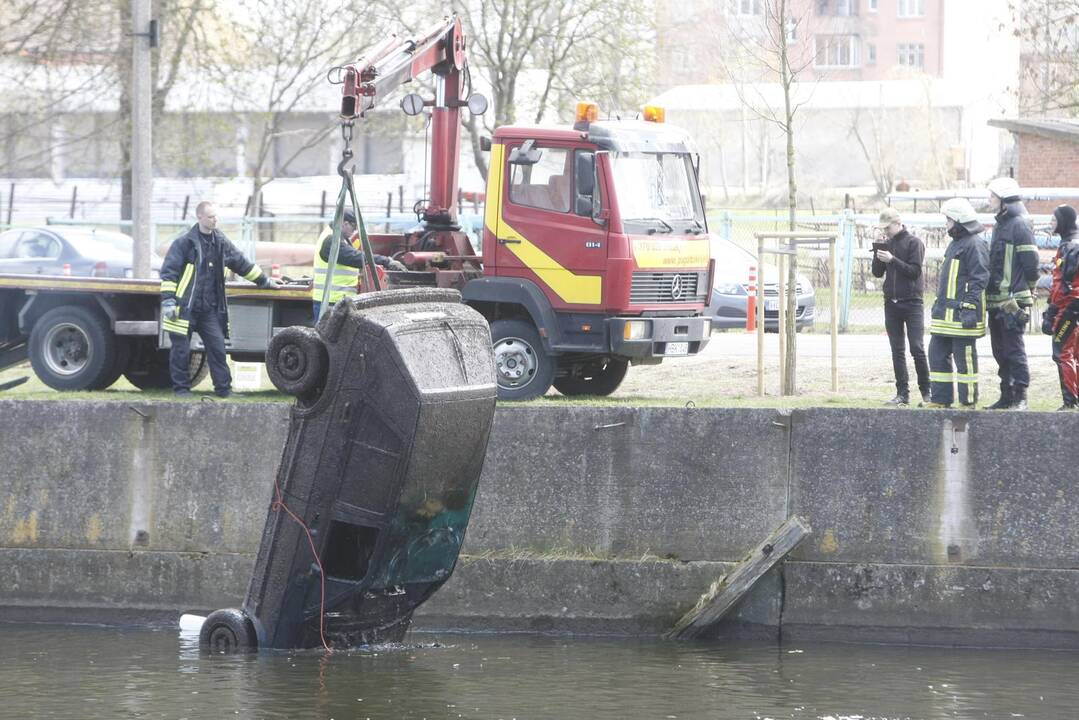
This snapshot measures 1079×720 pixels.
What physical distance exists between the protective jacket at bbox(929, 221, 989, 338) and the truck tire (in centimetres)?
664

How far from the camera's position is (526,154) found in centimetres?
1333

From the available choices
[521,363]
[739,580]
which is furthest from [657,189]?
[739,580]

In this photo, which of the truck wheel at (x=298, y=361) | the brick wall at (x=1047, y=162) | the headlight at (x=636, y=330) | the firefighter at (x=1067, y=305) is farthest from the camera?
the brick wall at (x=1047, y=162)

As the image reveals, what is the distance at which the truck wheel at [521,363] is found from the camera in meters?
13.4

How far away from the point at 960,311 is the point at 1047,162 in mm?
19570

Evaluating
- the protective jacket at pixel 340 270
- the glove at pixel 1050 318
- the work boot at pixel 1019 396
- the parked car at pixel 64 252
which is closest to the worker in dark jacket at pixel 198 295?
the protective jacket at pixel 340 270

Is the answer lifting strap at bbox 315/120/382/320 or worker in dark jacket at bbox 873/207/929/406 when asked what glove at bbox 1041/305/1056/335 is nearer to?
worker in dark jacket at bbox 873/207/929/406

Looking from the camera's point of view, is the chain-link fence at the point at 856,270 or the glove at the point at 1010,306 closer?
the glove at the point at 1010,306

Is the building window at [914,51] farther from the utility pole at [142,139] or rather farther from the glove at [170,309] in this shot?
the glove at [170,309]

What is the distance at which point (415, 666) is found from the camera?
9.62m

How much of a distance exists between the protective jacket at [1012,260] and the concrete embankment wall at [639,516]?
188 centimetres

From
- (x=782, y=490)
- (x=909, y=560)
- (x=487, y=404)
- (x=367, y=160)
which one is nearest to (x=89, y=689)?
(x=487, y=404)

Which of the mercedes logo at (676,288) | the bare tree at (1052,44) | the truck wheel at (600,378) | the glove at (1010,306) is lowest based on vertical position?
the truck wheel at (600,378)

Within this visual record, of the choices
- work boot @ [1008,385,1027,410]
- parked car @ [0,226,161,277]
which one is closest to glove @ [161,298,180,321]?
work boot @ [1008,385,1027,410]
